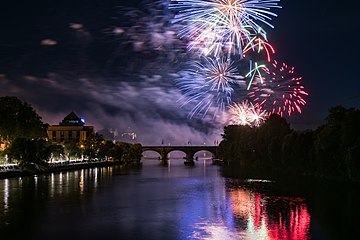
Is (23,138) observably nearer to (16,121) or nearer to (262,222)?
(16,121)

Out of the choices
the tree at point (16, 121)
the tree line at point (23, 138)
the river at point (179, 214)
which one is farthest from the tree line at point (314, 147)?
the tree at point (16, 121)

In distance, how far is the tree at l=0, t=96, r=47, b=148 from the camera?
3773 inches

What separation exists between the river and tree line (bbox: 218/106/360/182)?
32.4 feet

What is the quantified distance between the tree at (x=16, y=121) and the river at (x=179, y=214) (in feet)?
134

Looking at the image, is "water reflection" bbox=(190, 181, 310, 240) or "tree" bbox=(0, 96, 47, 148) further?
"tree" bbox=(0, 96, 47, 148)

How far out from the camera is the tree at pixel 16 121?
3773 inches

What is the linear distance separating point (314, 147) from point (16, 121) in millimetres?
57749

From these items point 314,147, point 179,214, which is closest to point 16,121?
point 314,147

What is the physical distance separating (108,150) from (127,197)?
124 metres

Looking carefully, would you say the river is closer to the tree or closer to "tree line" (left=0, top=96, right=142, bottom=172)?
"tree line" (left=0, top=96, right=142, bottom=172)

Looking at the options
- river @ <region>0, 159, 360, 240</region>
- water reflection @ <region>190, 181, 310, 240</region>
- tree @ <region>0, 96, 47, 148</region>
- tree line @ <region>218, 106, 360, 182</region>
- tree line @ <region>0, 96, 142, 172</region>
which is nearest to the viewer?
water reflection @ <region>190, 181, 310, 240</region>

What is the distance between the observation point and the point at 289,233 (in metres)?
30.4

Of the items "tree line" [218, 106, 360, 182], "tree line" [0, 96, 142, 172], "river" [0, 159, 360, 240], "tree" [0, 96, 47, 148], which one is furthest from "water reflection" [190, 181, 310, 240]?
"tree" [0, 96, 47, 148]

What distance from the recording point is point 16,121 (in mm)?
98938
